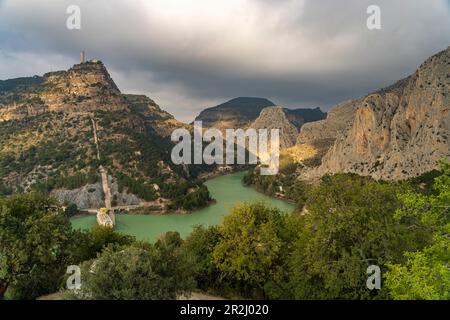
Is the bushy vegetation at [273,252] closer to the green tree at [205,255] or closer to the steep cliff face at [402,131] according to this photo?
the green tree at [205,255]

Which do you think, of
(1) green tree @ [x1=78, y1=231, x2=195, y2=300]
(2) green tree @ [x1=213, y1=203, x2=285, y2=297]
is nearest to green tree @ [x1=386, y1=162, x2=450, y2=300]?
(1) green tree @ [x1=78, y1=231, x2=195, y2=300]

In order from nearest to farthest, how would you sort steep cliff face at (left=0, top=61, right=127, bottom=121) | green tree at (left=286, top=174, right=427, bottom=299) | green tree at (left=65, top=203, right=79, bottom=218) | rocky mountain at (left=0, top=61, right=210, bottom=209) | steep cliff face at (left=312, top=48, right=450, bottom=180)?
green tree at (left=286, top=174, right=427, bottom=299) → green tree at (left=65, top=203, right=79, bottom=218) → rocky mountain at (left=0, top=61, right=210, bottom=209) → steep cliff face at (left=312, top=48, right=450, bottom=180) → steep cliff face at (left=0, top=61, right=127, bottom=121)

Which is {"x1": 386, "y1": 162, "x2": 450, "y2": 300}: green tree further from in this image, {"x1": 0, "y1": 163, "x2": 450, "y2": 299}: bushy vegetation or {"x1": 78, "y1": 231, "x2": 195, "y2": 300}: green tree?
{"x1": 78, "y1": 231, "x2": 195, "y2": 300}: green tree

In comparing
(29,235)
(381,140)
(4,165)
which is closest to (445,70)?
(381,140)

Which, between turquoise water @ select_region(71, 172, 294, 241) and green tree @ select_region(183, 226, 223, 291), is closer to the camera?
green tree @ select_region(183, 226, 223, 291)

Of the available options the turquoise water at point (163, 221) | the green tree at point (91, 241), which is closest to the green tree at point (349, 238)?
the green tree at point (91, 241)

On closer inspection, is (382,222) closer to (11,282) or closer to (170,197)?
(11,282)

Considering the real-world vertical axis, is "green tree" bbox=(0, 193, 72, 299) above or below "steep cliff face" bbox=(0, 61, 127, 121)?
below
